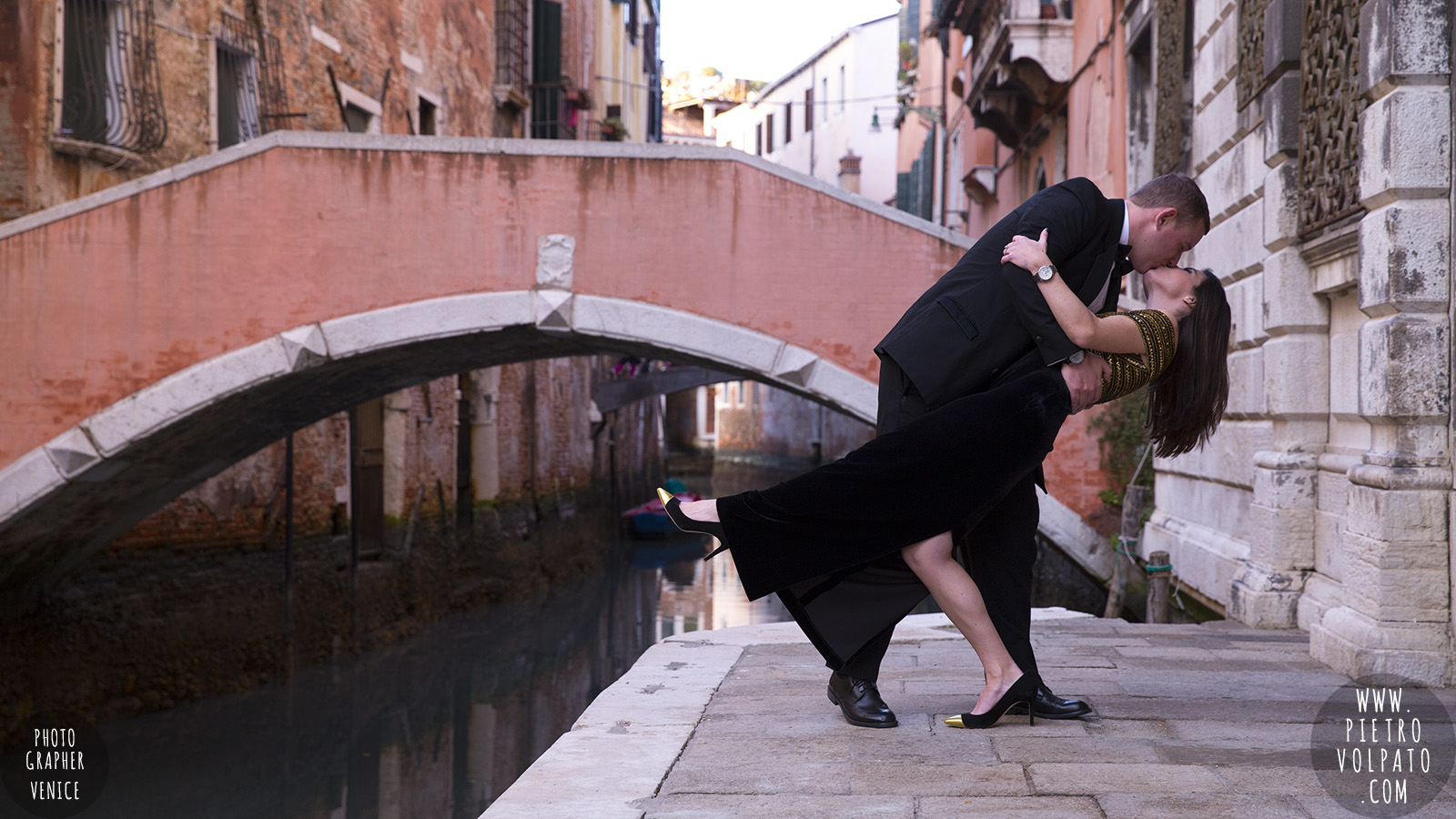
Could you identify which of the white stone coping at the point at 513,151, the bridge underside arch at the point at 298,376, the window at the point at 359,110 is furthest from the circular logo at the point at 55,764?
the window at the point at 359,110

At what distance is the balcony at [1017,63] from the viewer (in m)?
9.71

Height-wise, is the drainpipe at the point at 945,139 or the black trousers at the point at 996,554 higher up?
the drainpipe at the point at 945,139

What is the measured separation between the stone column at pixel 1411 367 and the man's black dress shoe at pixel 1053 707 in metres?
0.93

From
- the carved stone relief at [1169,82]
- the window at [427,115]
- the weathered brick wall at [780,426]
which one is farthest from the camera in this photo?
the weathered brick wall at [780,426]

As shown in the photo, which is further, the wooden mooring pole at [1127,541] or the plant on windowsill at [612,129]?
the plant on windowsill at [612,129]

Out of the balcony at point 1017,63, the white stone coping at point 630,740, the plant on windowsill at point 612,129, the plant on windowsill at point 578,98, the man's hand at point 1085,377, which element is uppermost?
the plant on windowsill at point 612,129

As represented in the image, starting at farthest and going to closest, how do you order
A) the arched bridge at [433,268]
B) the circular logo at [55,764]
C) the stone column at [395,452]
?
the stone column at [395,452], the arched bridge at [433,268], the circular logo at [55,764]

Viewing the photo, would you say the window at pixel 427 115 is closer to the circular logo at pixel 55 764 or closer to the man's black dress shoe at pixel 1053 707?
the circular logo at pixel 55 764

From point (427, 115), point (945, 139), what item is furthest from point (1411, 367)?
point (945, 139)

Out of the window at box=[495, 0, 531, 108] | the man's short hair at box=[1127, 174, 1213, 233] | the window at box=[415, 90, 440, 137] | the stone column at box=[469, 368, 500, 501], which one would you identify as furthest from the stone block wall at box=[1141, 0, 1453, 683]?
the window at box=[495, 0, 531, 108]

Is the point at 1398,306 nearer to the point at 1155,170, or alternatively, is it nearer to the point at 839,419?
the point at 1155,170

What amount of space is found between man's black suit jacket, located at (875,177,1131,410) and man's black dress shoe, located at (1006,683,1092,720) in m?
0.64

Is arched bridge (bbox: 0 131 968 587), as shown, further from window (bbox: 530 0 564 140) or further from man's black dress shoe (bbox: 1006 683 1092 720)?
window (bbox: 530 0 564 140)

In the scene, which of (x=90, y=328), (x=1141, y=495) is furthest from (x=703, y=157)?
(x=90, y=328)
